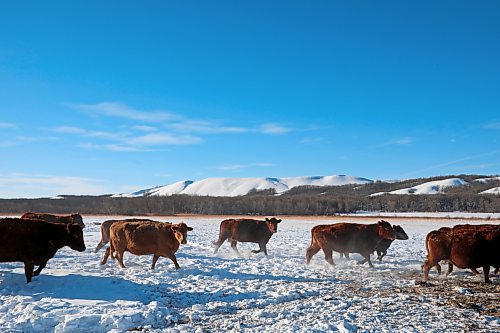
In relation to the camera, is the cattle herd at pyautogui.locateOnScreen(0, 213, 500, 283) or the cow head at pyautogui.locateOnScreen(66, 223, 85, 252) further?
the cow head at pyautogui.locateOnScreen(66, 223, 85, 252)

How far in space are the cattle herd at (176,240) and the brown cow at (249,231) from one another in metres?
0.04

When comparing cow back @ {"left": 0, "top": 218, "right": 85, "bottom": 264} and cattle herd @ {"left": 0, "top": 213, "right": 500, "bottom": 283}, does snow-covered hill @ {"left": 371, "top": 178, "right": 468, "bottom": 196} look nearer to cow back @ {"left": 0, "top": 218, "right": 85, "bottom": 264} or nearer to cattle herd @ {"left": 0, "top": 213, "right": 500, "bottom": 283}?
cattle herd @ {"left": 0, "top": 213, "right": 500, "bottom": 283}

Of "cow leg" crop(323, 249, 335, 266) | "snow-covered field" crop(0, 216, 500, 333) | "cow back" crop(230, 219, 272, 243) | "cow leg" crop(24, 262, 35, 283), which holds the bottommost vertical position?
"snow-covered field" crop(0, 216, 500, 333)

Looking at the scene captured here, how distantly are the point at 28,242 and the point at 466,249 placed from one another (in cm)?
1170

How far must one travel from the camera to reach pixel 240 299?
10.4 meters

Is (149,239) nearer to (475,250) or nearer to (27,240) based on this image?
(27,240)

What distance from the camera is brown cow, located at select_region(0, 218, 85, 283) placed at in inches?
450

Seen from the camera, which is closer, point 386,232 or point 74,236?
point 74,236

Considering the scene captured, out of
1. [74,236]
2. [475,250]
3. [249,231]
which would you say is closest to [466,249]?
[475,250]

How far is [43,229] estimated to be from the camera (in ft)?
39.9

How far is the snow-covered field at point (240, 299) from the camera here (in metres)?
8.28

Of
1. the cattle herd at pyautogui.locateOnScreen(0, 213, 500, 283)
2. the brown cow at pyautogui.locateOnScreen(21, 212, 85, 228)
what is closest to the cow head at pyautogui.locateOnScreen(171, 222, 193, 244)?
the cattle herd at pyautogui.locateOnScreen(0, 213, 500, 283)

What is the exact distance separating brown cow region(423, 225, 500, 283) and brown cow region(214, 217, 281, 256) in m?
7.87

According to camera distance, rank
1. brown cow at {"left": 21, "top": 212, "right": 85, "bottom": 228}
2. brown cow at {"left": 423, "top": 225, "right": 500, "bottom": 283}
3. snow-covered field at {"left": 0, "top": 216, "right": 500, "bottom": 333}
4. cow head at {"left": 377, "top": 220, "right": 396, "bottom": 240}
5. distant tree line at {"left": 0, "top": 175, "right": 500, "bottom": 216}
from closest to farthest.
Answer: snow-covered field at {"left": 0, "top": 216, "right": 500, "bottom": 333} → brown cow at {"left": 423, "top": 225, "right": 500, "bottom": 283} → cow head at {"left": 377, "top": 220, "right": 396, "bottom": 240} → brown cow at {"left": 21, "top": 212, "right": 85, "bottom": 228} → distant tree line at {"left": 0, "top": 175, "right": 500, "bottom": 216}
